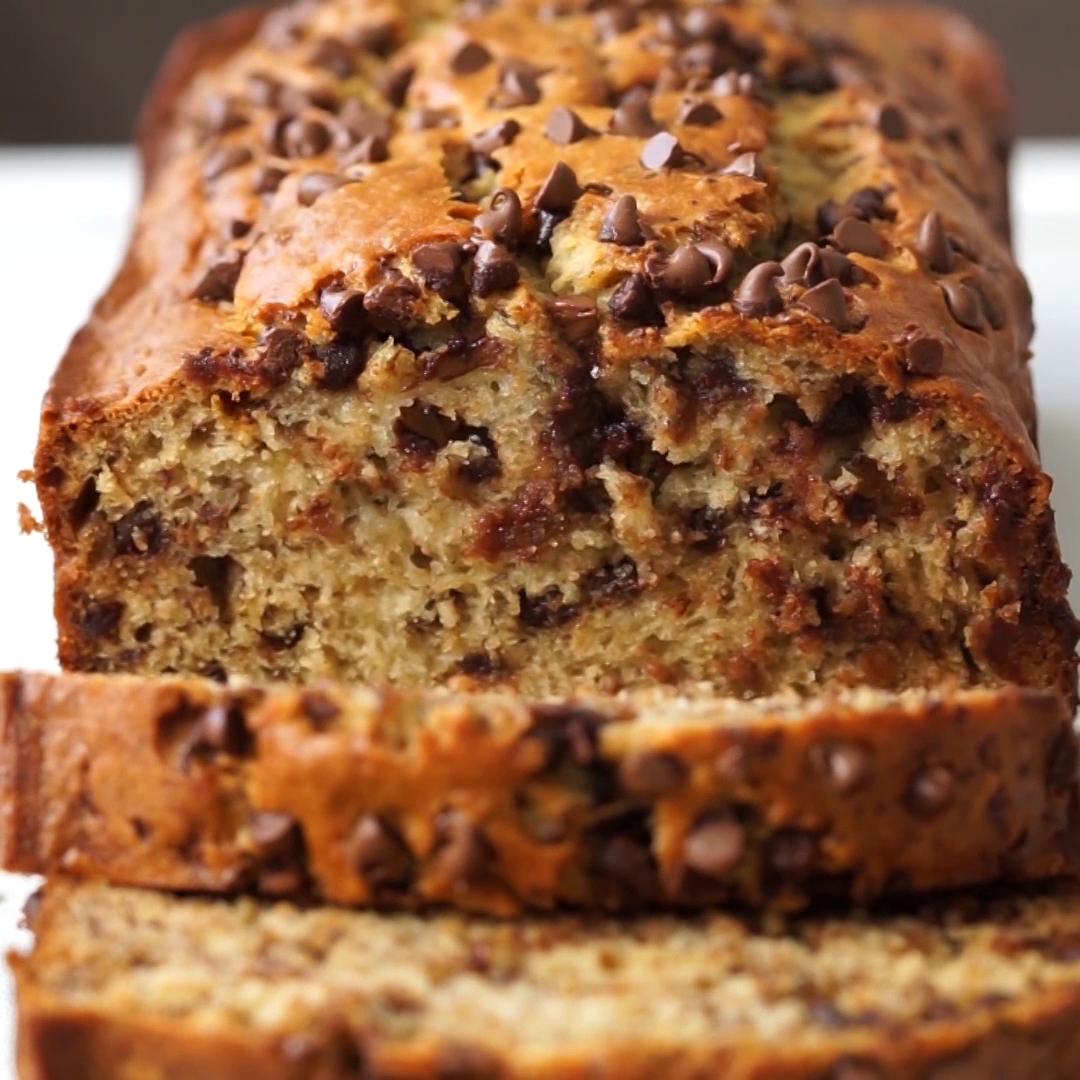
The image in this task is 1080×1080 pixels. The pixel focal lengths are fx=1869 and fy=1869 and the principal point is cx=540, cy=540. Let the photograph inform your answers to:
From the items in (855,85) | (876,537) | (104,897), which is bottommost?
(104,897)

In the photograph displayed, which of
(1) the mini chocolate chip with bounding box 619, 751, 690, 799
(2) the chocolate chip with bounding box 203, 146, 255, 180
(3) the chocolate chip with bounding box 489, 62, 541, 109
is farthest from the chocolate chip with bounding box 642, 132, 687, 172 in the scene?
(1) the mini chocolate chip with bounding box 619, 751, 690, 799

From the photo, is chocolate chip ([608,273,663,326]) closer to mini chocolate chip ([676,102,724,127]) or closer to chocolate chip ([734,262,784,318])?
chocolate chip ([734,262,784,318])

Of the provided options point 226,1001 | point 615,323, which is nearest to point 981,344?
point 615,323

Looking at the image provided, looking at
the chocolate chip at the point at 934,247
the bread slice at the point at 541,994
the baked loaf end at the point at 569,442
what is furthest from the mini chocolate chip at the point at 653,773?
the chocolate chip at the point at 934,247

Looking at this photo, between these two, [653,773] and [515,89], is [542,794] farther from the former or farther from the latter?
[515,89]

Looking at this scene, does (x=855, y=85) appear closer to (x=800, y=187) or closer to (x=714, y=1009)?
(x=800, y=187)

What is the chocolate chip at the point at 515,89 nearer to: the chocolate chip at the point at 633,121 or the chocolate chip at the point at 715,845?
the chocolate chip at the point at 633,121

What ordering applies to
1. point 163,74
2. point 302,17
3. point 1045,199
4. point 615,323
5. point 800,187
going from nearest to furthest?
point 615,323
point 800,187
point 302,17
point 163,74
point 1045,199

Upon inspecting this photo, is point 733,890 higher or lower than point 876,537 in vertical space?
lower
